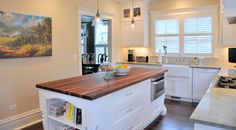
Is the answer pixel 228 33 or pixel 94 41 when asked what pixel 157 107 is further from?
pixel 94 41

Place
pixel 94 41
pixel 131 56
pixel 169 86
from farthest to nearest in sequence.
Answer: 1. pixel 94 41
2. pixel 131 56
3. pixel 169 86

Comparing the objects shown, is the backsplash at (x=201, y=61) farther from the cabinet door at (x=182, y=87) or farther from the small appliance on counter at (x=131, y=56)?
the small appliance on counter at (x=131, y=56)

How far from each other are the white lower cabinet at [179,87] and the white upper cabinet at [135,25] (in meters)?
1.43

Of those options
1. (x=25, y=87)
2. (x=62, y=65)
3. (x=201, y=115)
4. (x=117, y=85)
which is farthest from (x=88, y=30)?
(x=201, y=115)

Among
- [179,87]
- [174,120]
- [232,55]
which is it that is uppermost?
[232,55]

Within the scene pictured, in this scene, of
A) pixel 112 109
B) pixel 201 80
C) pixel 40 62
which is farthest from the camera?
pixel 201 80

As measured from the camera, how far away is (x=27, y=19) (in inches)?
138

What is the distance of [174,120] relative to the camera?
3818 millimetres

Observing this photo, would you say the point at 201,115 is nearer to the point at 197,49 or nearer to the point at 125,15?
the point at 197,49

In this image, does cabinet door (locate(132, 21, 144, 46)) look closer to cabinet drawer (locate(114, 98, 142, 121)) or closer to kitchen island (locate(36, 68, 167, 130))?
kitchen island (locate(36, 68, 167, 130))

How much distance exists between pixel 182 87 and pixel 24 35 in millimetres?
3845

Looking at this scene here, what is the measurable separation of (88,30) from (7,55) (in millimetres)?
6870

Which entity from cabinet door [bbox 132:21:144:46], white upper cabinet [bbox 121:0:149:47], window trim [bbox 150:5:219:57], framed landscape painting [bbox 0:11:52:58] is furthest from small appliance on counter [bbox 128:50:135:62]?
framed landscape painting [bbox 0:11:52:58]

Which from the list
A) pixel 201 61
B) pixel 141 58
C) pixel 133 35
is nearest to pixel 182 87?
pixel 201 61
